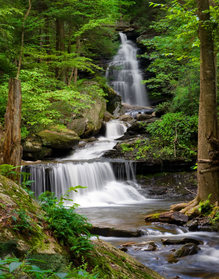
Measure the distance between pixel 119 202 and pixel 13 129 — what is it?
7.35m

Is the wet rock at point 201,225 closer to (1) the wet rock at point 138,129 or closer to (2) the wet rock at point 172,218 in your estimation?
(2) the wet rock at point 172,218

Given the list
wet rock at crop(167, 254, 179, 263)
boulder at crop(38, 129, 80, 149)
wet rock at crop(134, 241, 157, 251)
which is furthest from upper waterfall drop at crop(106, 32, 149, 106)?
wet rock at crop(167, 254, 179, 263)

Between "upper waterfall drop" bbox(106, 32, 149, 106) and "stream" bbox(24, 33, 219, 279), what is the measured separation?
727 cm

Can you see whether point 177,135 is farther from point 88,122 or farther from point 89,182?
A: point 88,122

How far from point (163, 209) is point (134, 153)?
5236 millimetres

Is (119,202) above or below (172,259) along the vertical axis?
below

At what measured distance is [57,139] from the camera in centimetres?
1464

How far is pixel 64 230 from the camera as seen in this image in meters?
2.45

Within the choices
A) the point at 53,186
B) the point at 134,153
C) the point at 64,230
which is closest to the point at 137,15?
the point at 134,153

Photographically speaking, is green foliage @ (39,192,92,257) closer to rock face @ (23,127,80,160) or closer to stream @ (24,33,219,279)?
stream @ (24,33,219,279)

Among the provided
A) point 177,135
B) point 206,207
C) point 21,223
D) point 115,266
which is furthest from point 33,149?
point 21,223

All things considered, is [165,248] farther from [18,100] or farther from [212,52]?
[212,52]

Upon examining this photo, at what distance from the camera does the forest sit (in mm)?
2475

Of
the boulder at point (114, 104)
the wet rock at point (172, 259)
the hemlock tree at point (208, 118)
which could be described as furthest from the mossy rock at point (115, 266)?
the boulder at point (114, 104)
